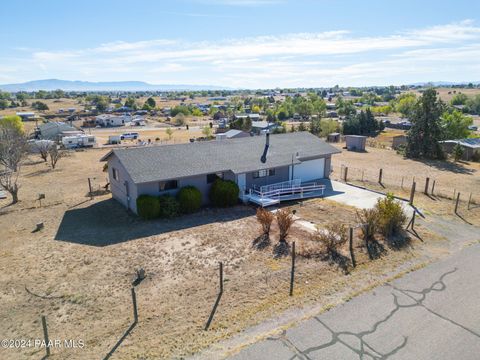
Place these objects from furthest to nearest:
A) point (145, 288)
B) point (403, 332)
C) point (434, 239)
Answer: point (434, 239) < point (145, 288) < point (403, 332)

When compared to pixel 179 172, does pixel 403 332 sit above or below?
below

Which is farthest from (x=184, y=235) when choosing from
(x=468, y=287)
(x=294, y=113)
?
(x=294, y=113)

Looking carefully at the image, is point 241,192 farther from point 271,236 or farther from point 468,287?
point 468,287

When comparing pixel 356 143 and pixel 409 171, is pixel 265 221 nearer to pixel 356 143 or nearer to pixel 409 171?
pixel 409 171

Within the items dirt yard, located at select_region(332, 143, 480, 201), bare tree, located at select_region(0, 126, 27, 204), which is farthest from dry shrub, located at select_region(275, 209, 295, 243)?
bare tree, located at select_region(0, 126, 27, 204)

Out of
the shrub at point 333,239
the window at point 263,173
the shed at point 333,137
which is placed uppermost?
the window at point 263,173

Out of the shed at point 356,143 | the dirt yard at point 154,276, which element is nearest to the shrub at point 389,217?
the dirt yard at point 154,276

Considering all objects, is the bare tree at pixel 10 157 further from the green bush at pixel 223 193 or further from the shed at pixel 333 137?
the shed at pixel 333 137
